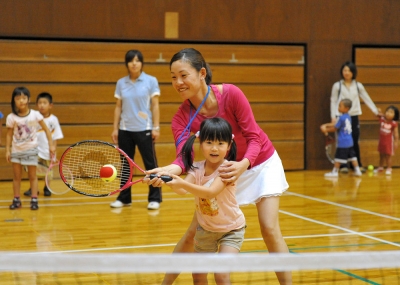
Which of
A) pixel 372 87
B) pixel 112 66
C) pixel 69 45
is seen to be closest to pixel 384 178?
pixel 372 87

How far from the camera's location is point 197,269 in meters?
2.53

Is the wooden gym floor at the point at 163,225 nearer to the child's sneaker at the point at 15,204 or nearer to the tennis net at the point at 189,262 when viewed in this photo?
the child's sneaker at the point at 15,204

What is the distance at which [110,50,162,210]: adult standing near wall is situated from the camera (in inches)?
305

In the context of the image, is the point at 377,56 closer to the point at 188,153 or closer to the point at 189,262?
the point at 188,153

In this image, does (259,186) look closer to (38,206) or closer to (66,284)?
(66,284)

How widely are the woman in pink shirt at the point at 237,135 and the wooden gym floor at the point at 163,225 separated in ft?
3.28

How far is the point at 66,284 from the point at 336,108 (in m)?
7.80

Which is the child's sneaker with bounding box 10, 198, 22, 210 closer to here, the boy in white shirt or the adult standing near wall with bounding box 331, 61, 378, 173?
the boy in white shirt

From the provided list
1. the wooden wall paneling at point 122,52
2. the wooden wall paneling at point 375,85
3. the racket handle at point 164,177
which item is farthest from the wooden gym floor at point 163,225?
the wooden wall paneling at point 375,85

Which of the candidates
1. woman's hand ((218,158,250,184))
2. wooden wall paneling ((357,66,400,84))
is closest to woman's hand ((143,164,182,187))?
woman's hand ((218,158,250,184))

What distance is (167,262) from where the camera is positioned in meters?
2.53

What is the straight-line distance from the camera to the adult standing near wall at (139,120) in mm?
7738

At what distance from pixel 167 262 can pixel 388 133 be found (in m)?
9.51

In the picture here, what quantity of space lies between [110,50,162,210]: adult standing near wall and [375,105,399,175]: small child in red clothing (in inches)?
206
